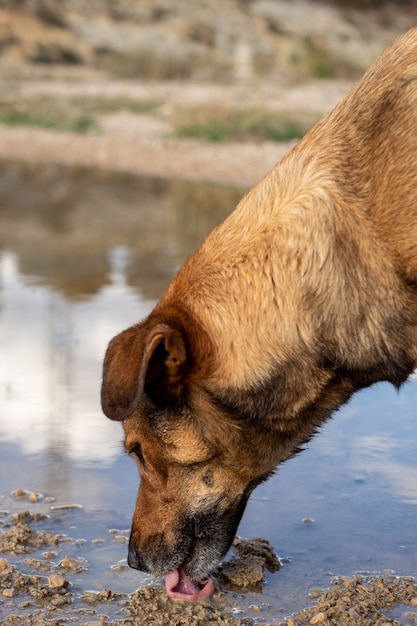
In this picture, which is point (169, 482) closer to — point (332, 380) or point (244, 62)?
point (332, 380)

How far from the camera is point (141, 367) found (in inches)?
121

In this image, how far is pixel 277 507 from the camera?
4.54m

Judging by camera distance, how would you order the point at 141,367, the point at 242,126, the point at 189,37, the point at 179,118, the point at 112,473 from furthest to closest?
the point at 189,37 → the point at 179,118 → the point at 242,126 → the point at 112,473 → the point at 141,367

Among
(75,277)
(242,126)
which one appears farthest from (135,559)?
(242,126)

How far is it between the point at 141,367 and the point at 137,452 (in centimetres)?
61

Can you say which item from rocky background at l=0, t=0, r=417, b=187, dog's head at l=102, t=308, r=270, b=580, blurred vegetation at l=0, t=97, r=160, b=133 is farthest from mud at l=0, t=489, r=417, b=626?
blurred vegetation at l=0, t=97, r=160, b=133

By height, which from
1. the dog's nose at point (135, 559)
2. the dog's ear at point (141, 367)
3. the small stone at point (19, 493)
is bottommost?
the small stone at point (19, 493)

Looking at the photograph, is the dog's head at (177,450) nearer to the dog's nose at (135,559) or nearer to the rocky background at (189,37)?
the dog's nose at (135,559)

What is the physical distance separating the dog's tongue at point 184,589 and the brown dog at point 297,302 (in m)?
0.51

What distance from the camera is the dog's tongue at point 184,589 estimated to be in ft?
12.4

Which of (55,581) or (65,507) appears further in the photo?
(65,507)

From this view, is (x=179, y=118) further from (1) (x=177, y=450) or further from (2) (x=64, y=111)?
(1) (x=177, y=450)

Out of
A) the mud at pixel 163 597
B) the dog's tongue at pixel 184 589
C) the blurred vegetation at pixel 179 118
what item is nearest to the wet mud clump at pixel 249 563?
the mud at pixel 163 597

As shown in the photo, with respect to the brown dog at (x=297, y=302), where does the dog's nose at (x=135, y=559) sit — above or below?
below
